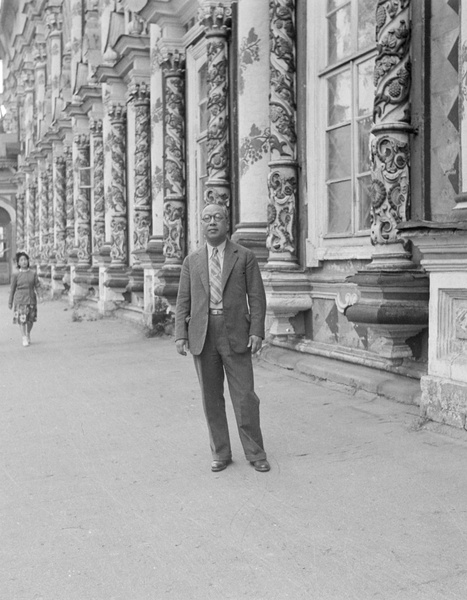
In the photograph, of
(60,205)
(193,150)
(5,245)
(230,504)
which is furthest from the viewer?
(5,245)

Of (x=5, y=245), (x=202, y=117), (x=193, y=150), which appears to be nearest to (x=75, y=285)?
(x=193, y=150)

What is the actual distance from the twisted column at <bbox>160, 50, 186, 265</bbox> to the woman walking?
7.27 feet

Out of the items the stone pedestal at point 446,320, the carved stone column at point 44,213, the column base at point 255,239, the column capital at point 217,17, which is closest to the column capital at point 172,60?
the column capital at point 217,17

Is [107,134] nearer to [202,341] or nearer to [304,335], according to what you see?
[304,335]

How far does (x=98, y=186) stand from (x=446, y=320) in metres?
14.5

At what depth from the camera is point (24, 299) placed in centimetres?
1259

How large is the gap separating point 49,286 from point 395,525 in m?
25.3

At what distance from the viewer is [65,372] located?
9.32 m

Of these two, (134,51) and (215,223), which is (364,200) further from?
(134,51)

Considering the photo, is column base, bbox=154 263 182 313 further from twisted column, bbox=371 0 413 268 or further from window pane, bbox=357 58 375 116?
twisted column, bbox=371 0 413 268

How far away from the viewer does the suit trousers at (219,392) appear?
16.2 ft

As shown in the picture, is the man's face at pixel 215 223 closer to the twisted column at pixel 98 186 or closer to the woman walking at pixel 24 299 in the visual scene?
the woman walking at pixel 24 299

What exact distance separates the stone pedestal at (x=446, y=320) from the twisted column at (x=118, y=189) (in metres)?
11.8

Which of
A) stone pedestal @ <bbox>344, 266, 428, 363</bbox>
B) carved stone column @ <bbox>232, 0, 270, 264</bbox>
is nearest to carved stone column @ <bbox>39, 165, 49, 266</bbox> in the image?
carved stone column @ <bbox>232, 0, 270, 264</bbox>
